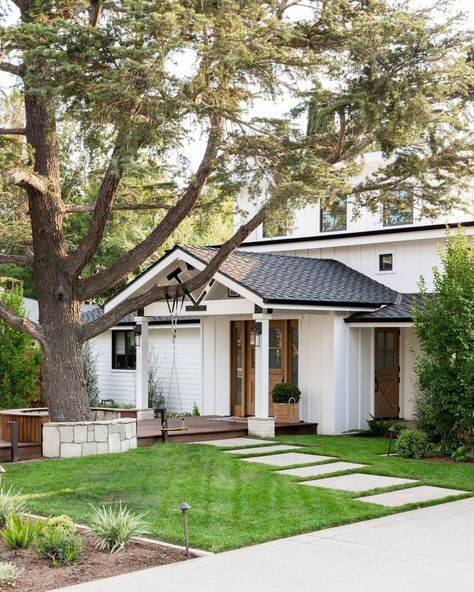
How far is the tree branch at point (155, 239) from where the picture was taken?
14.5m

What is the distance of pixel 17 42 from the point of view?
12047 millimetres

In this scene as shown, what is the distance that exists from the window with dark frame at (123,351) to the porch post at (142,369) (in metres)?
5.41

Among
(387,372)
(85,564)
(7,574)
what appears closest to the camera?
(7,574)

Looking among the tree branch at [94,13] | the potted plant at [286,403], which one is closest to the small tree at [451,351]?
the potted plant at [286,403]

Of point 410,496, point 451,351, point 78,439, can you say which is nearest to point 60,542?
point 410,496

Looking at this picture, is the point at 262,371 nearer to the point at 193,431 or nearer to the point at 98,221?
the point at 193,431

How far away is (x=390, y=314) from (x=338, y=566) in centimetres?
1137

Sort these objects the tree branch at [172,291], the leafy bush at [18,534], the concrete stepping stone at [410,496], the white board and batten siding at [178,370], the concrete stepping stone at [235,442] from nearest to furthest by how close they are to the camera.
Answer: the leafy bush at [18,534] → the concrete stepping stone at [410,496] → the tree branch at [172,291] → the concrete stepping stone at [235,442] → the white board and batten siding at [178,370]

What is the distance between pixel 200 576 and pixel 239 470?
19.3 feet

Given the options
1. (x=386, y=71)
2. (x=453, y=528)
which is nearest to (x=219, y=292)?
(x=386, y=71)

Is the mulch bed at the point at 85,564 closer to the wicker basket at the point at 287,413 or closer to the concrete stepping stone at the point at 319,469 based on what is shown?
the concrete stepping stone at the point at 319,469

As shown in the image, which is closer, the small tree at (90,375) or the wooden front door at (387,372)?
the wooden front door at (387,372)

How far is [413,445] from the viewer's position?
→ 48.6 feet

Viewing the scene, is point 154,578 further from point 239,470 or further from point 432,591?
point 239,470
